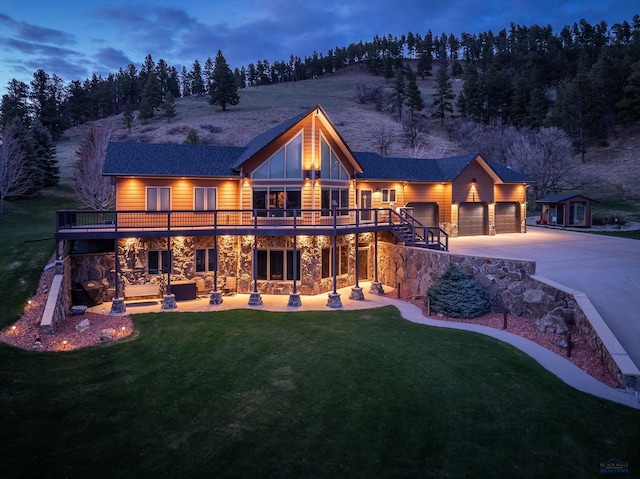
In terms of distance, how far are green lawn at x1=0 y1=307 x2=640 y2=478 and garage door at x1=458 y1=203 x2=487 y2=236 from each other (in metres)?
17.3

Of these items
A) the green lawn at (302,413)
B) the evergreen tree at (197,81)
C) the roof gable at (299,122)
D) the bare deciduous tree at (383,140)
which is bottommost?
the green lawn at (302,413)

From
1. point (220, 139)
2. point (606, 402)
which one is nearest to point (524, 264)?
point (606, 402)

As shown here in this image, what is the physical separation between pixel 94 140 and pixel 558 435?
137 feet

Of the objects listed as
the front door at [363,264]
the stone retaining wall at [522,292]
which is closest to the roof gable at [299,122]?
the front door at [363,264]

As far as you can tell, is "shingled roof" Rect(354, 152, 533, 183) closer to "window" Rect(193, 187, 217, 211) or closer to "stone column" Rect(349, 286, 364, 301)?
"stone column" Rect(349, 286, 364, 301)

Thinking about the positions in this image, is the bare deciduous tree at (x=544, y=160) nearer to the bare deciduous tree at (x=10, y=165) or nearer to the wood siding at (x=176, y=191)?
the wood siding at (x=176, y=191)

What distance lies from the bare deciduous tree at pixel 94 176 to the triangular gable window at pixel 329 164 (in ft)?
65.4

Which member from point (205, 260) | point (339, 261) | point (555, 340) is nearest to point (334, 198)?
point (339, 261)

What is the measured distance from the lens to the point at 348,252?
71.7ft

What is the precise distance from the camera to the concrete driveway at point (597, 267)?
1197 cm

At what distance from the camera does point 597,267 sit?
54.4 feet

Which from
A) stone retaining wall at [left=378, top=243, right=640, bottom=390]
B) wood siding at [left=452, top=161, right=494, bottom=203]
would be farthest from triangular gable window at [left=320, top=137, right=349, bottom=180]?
wood siding at [left=452, top=161, right=494, bottom=203]

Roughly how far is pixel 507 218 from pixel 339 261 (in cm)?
1635

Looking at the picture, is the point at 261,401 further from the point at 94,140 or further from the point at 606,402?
the point at 94,140
